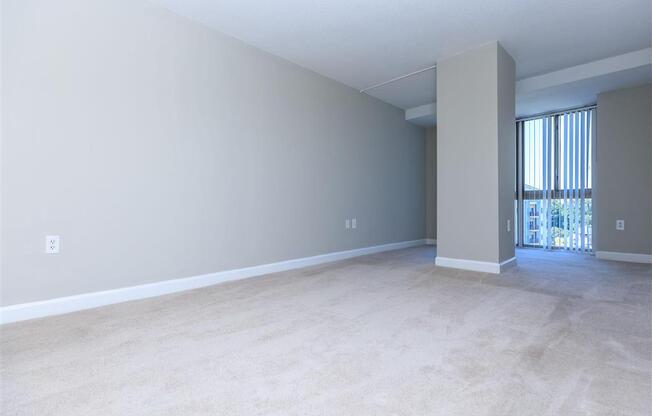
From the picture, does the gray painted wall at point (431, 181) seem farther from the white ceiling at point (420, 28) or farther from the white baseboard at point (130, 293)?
the white baseboard at point (130, 293)

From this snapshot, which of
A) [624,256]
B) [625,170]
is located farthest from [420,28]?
[624,256]

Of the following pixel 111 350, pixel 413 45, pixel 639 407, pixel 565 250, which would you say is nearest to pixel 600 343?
pixel 639 407

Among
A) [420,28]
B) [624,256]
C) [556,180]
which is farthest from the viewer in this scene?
[556,180]

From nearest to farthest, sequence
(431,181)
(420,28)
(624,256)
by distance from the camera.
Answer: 1. (420,28)
2. (624,256)
3. (431,181)

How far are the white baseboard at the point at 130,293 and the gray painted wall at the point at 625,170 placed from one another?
3.78 m

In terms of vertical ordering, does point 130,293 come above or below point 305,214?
below

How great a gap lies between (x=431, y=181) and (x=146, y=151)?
4.72m

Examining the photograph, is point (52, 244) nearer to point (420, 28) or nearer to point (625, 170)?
point (420, 28)

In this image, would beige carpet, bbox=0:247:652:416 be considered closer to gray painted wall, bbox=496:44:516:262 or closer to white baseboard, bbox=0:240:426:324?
white baseboard, bbox=0:240:426:324

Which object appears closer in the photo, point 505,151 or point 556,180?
point 505,151

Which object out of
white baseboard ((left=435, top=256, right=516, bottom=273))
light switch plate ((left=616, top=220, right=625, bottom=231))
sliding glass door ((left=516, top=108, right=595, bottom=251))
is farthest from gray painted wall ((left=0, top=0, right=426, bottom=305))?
light switch plate ((left=616, top=220, right=625, bottom=231))

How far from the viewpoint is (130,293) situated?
7.59ft

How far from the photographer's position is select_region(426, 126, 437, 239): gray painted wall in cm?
582

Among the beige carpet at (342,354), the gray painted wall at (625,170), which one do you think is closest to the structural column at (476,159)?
the beige carpet at (342,354)
